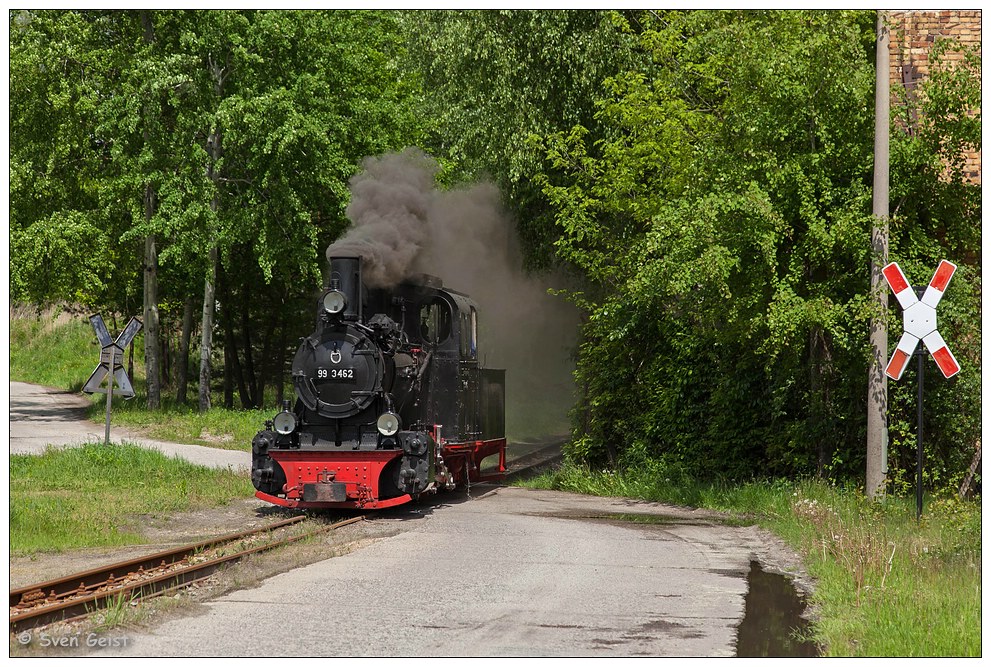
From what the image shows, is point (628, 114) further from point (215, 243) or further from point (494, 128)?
point (215, 243)

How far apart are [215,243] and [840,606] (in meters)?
19.8

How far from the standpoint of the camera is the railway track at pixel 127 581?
24.2 ft

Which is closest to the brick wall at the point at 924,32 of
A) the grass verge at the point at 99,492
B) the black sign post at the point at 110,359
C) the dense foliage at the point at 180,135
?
the grass verge at the point at 99,492

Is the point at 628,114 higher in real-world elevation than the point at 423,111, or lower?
lower

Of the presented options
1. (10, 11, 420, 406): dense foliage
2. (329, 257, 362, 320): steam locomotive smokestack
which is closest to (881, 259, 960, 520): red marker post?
(329, 257, 362, 320): steam locomotive smokestack

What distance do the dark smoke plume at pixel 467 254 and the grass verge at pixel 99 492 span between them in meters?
4.01

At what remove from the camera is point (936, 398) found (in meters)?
13.8

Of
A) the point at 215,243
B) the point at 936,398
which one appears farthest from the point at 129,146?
the point at 936,398

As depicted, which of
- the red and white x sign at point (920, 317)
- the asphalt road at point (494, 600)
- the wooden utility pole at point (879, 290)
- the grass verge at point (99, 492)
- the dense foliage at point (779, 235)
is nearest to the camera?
the asphalt road at point (494, 600)

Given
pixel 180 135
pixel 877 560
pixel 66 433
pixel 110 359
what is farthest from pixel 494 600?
pixel 180 135

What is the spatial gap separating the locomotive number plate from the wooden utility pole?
6157 mm

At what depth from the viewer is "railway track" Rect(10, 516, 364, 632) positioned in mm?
7387

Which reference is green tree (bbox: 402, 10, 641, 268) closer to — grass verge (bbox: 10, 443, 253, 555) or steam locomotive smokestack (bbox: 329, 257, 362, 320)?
steam locomotive smokestack (bbox: 329, 257, 362, 320)

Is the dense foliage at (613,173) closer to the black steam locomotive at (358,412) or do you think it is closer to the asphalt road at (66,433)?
the black steam locomotive at (358,412)
